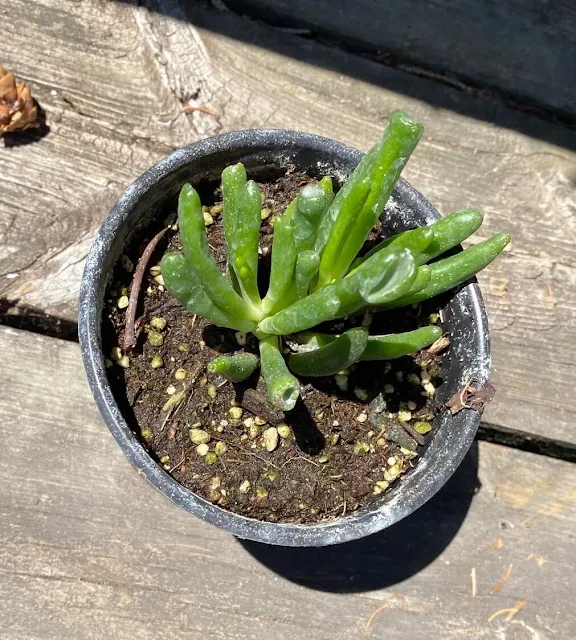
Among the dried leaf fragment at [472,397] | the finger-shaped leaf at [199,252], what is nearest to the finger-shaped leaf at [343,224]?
the finger-shaped leaf at [199,252]

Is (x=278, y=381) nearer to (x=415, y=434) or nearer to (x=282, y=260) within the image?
(x=282, y=260)

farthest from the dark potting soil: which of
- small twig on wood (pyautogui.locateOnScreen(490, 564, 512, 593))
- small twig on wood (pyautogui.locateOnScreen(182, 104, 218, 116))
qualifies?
small twig on wood (pyautogui.locateOnScreen(490, 564, 512, 593))

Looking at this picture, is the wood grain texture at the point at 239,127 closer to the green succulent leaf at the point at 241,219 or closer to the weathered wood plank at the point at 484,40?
the weathered wood plank at the point at 484,40

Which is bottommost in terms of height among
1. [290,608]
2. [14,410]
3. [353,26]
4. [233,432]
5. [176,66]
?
[290,608]

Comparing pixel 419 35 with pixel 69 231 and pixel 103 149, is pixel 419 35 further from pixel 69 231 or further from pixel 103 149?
pixel 69 231

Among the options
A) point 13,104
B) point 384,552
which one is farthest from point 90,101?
point 384,552

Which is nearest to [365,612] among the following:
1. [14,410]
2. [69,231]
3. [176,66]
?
[14,410]
